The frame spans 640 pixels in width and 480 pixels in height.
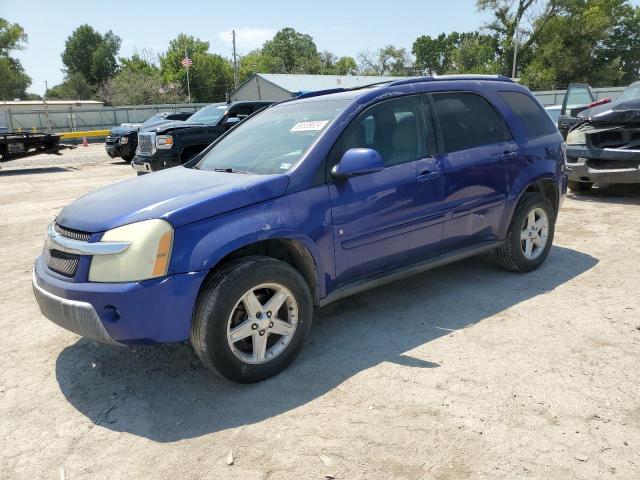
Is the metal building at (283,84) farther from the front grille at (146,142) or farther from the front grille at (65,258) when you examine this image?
the front grille at (65,258)

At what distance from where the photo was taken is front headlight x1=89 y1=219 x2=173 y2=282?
2771 millimetres

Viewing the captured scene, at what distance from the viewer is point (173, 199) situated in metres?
3.05

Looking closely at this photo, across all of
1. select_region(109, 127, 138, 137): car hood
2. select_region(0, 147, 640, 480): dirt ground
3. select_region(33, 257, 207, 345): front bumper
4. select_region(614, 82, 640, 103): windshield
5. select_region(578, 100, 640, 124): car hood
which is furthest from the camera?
select_region(109, 127, 138, 137): car hood

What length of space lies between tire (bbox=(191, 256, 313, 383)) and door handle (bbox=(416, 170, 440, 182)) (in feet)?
4.17

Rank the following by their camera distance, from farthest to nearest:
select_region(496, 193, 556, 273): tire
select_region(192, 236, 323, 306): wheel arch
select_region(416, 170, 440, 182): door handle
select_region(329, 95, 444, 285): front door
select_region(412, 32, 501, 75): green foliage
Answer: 1. select_region(412, 32, 501, 75): green foliage
2. select_region(496, 193, 556, 273): tire
3. select_region(416, 170, 440, 182): door handle
4. select_region(329, 95, 444, 285): front door
5. select_region(192, 236, 323, 306): wheel arch

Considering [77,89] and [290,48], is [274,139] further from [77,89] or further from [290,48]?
[290,48]

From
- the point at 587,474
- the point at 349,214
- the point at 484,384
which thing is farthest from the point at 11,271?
the point at 587,474

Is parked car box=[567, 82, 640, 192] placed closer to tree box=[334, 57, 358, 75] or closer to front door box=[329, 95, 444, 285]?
front door box=[329, 95, 444, 285]

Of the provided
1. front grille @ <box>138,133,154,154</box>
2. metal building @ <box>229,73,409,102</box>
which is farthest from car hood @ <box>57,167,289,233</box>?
metal building @ <box>229,73,409,102</box>

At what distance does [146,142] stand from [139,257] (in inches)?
333

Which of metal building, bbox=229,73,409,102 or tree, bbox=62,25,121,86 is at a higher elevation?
tree, bbox=62,25,121,86

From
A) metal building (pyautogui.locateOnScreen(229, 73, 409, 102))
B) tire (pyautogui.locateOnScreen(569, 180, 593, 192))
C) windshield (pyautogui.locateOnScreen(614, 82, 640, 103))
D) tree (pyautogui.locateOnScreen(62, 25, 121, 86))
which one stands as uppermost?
tree (pyautogui.locateOnScreen(62, 25, 121, 86))

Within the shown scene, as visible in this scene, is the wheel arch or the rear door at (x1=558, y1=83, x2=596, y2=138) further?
the rear door at (x1=558, y1=83, x2=596, y2=138)

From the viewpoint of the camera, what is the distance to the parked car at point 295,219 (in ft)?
9.29
